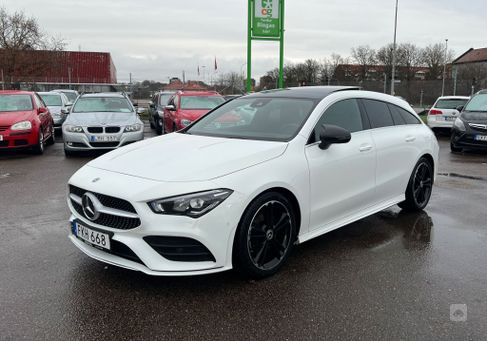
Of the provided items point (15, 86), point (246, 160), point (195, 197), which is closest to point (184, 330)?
point (195, 197)

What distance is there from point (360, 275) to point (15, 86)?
30.8 meters

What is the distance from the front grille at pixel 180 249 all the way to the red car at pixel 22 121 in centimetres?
838

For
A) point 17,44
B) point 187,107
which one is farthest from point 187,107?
point 17,44

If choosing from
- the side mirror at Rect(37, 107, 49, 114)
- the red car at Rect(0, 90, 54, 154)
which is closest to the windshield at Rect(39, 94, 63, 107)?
the side mirror at Rect(37, 107, 49, 114)

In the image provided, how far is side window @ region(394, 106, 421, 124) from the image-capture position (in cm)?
570

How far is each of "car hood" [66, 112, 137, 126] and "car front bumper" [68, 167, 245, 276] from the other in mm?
7321

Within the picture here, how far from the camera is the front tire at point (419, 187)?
5727mm

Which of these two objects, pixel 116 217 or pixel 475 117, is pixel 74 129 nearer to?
pixel 116 217

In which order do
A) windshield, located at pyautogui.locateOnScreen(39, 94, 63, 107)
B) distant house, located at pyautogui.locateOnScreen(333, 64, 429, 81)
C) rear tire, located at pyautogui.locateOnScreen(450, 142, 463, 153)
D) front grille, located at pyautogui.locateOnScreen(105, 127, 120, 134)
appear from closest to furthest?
front grille, located at pyautogui.locateOnScreen(105, 127, 120, 134) → rear tire, located at pyautogui.locateOnScreen(450, 142, 463, 153) → windshield, located at pyautogui.locateOnScreen(39, 94, 63, 107) → distant house, located at pyautogui.locateOnScreen(333, 64, 429, 81)

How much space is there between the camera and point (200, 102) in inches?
528

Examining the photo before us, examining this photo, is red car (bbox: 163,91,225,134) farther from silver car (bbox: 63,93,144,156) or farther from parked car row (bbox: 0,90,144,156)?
silver car (bbox: 63,93,144,156)

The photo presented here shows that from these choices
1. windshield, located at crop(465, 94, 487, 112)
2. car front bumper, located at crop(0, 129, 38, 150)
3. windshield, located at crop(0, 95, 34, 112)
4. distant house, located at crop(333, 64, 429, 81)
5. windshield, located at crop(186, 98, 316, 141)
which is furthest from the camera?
distant house, located at crop(333, 64, 429, 81)

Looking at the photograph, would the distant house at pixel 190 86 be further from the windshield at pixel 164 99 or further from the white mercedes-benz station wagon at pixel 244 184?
the white mercedes-benz station wagon at pixel 244 184

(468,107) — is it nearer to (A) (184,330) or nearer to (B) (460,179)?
(B) (460,179)
